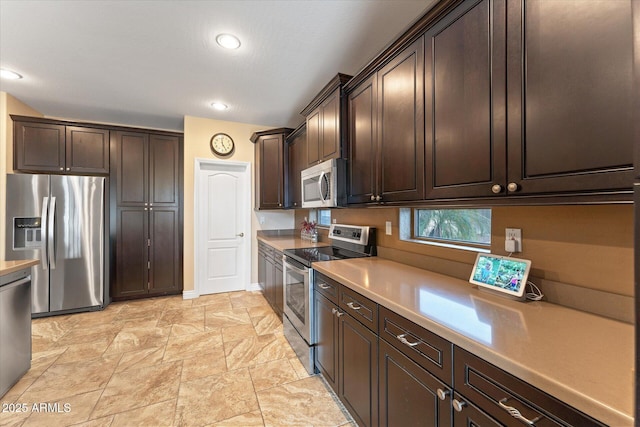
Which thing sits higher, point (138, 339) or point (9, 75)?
point (9, 75)

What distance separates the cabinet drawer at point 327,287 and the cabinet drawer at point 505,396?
Result: 0.90 meters

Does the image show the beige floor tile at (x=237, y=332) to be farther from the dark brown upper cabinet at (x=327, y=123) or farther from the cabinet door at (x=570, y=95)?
the cabinet door at (x=570, y=95)

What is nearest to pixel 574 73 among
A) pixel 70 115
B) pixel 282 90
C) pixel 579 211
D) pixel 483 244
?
pixel 579 211

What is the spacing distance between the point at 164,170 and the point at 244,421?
3.53 metres

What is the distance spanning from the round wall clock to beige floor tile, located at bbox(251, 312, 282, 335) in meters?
2.47

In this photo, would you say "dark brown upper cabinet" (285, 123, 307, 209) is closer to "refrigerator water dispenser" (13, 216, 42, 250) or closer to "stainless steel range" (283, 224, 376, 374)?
"stainless steel range" (283, 224, 376, 374)

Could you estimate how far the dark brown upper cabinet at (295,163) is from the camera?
3.29 meters

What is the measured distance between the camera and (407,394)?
3.60ft

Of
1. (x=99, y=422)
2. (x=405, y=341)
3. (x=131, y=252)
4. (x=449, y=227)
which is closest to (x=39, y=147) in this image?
(x=131, y=252)

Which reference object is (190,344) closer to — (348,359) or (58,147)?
(348,359)

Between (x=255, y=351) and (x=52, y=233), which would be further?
(x=52, y=233)

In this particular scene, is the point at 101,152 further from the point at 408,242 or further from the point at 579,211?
the point at 579,211

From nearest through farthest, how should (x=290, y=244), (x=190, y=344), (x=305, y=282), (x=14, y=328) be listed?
1. (x=14, y=328)
2. (x=305, y=282)
3. (x=190, y=344)
4. (x=290, y=244)

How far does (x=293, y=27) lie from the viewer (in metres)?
1.93
